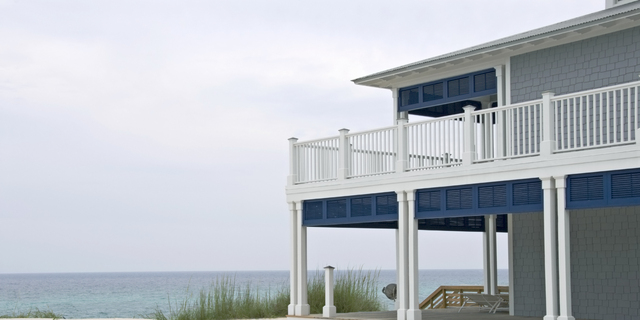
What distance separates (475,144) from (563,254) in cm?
290

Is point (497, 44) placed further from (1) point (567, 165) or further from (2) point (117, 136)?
(2) point (117, 136)

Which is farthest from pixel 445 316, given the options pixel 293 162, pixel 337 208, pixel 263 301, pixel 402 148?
pixel 263 301

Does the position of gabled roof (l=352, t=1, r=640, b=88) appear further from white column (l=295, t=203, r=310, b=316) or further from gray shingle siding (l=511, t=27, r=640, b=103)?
white column (l=295, t=203, r=310, b=316)

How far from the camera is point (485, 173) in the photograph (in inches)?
604

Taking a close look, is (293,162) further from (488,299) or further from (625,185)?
(625,185)

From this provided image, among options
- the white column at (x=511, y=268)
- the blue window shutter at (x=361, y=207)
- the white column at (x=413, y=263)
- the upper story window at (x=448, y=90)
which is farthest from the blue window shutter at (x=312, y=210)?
the white column at (x=511, y=268)

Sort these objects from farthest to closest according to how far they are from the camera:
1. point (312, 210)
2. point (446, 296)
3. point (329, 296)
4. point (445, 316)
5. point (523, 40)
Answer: point (446, 296) → point (312, 210) → point (329, 296) → point (445, 316) → point (523, 40)

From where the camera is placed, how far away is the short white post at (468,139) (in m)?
15.7

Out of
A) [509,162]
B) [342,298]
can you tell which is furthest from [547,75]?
[342,298]

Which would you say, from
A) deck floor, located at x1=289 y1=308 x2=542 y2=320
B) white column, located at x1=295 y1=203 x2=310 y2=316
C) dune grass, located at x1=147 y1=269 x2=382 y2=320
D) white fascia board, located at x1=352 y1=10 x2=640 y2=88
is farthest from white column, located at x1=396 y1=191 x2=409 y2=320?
dune grass, located at x1=147 y1=269 x2=382 y2=320

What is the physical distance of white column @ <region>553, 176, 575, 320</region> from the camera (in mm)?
13781

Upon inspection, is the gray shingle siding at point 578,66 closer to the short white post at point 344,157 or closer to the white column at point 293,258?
the short white post at point 344,157

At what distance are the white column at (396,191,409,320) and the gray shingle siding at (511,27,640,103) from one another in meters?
3.32

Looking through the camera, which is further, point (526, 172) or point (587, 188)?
point (526, 172)
